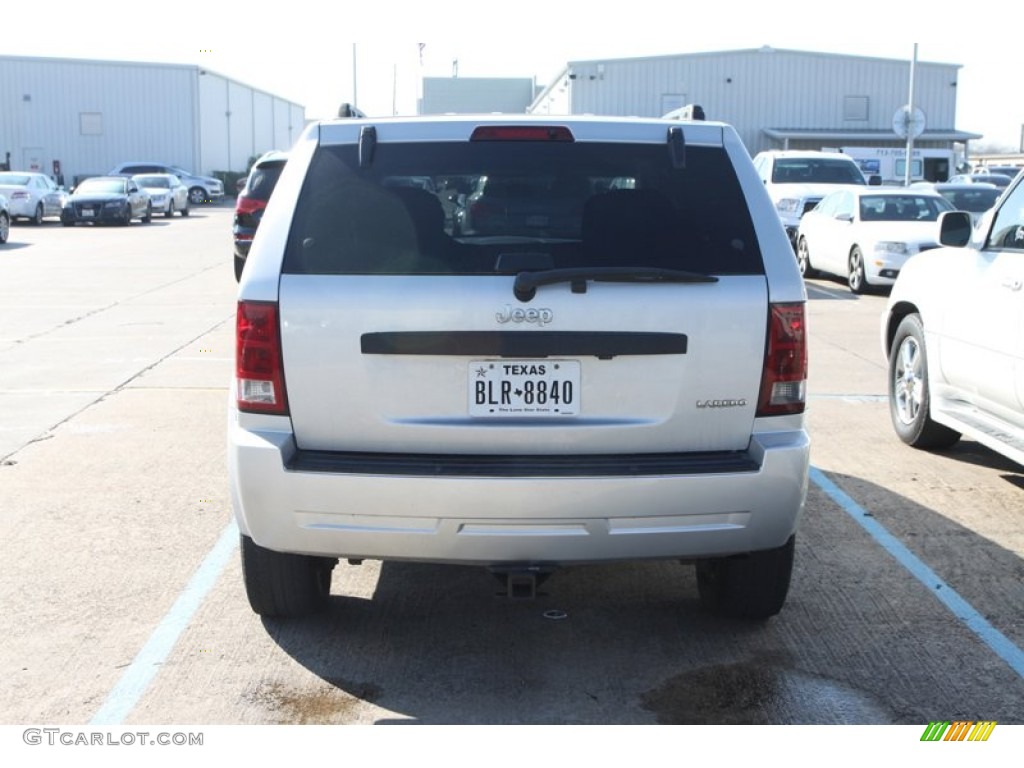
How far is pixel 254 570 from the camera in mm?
4922

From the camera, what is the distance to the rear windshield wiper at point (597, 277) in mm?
4289

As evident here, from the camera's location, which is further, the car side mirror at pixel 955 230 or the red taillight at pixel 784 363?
the car side mirror at pixel 955 230

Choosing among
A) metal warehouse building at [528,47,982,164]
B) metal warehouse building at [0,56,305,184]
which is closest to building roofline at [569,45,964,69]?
metal warehouse building at [528,47,982,164]

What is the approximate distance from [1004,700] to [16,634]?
3602 mm

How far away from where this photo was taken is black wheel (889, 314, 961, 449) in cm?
809

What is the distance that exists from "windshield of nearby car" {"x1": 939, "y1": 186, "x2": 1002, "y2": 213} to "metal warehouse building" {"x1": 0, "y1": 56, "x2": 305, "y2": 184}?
160ft

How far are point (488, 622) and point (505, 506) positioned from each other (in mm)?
1155

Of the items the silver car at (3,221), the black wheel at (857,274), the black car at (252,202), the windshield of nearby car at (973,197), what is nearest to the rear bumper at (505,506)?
the black car at (252,202)

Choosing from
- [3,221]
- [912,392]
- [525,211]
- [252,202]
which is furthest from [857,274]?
[3,221]

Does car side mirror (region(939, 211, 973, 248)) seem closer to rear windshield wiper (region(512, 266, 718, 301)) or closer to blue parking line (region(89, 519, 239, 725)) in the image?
rear windshield wiper (region(512, 266, 718, 301))

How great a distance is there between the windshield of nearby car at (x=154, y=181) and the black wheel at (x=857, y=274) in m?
29.8

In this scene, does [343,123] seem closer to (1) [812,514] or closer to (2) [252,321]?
(2) [252,321]

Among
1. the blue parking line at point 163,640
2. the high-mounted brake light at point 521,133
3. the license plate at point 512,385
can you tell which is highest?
the high-mounted brake light at point 521,133

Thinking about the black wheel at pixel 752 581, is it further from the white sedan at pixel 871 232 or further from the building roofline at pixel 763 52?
the building roofline at pixel 763 52
